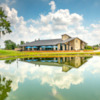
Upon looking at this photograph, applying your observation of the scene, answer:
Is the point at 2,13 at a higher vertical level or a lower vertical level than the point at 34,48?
higher

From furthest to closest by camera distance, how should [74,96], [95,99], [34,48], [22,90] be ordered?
[34,48]
[22,90]
[74,96]
[95,99]

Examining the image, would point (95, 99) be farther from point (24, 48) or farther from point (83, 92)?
point (24, 48)

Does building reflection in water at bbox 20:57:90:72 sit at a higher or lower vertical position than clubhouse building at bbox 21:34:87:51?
lower

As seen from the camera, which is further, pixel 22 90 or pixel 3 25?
pixel 3 25

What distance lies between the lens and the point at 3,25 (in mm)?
29141

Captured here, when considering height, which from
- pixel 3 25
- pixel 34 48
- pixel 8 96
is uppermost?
pixel 3 25

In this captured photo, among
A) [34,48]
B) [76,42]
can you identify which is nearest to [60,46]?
[76,42]

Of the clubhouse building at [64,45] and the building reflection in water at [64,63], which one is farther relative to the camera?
the clubhouse building at [64,45]

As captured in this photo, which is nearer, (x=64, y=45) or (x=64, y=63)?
(x=64, y=63)

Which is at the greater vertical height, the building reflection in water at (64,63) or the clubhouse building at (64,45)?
the clubhouse building at (64,45)

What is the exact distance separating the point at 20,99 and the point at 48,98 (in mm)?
1351

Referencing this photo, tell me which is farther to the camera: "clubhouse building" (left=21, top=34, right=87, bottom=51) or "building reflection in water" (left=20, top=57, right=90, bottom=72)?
"clubhouse building" (left=21, top=34, right=87, bottom=51)

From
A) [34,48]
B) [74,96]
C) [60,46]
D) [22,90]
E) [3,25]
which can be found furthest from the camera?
[34,48]

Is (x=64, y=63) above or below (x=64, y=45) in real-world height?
below
